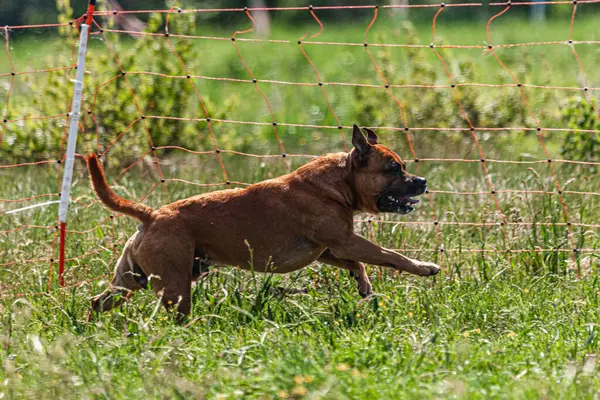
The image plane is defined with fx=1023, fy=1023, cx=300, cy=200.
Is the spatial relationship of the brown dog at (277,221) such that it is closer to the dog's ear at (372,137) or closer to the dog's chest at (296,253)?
the dog's chest at (296,253)

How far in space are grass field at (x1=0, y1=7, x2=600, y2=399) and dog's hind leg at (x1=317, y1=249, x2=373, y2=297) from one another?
93mm

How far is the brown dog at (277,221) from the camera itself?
6.02 metres

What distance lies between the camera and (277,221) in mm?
6152

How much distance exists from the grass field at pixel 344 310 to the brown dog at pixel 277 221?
169 millimetres

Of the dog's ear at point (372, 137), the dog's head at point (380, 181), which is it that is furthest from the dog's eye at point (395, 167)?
the dog's ear at point (372, 137)

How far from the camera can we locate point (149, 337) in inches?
207

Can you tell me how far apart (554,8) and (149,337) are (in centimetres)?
1990

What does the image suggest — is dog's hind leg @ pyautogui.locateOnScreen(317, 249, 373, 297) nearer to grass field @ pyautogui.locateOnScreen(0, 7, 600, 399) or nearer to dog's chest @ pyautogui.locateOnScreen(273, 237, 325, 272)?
grass field @ pyautogui.locateOnScreen(0, 7, 600, 399)

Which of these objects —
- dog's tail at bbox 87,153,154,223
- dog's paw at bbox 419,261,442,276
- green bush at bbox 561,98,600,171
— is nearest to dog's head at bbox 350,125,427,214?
dog's paw at bbox 419,261,442,276

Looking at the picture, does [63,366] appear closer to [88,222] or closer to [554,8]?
[88,222]

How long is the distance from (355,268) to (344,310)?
2.04ft

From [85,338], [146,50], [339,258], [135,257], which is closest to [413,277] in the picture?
[339,258]

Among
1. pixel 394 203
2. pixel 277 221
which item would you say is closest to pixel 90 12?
pixel 277 221

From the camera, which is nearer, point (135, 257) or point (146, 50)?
point (135, 257)
